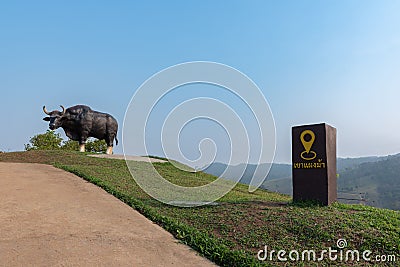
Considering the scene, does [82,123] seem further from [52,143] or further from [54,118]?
[52,143]

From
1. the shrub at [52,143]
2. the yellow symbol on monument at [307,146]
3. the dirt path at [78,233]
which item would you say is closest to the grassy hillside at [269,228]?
the dirt path at [78,233]

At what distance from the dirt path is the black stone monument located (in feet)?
12.1

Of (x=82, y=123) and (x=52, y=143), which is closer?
(x=82, y=123)

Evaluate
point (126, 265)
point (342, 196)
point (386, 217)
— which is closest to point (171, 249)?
point (126, 265)

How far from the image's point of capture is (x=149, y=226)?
5.85 metres

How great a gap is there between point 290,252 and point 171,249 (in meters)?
1.78

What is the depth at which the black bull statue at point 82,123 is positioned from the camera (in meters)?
18.3

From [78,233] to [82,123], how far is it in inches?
559

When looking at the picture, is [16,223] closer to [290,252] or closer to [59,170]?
[290,252]

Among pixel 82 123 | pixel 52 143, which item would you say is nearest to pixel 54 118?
pixel 82 123

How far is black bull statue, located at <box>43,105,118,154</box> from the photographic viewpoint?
18.3m

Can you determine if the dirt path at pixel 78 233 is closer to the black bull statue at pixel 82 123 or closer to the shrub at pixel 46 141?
the black bull statue at pixel 82 123

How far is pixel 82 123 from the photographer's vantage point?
18.5 m

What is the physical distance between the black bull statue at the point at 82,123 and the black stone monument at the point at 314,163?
13871 millimetres
